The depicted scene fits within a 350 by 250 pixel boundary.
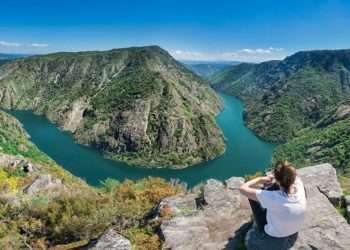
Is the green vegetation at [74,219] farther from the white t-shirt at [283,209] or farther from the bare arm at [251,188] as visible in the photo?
the white t-shirt at [283,209]

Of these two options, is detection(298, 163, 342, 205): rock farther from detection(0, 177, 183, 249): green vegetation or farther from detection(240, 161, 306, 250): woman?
detection(0, 177, 183, 249): green vegetation

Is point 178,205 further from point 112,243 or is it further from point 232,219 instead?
point 112,243

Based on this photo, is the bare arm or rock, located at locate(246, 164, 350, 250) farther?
rock, located at locate(246, 164, 350, 250)

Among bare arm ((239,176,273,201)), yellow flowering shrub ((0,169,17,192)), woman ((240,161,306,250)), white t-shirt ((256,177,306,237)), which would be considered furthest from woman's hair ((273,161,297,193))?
yellow flowering shrub ((0,169,17,192))

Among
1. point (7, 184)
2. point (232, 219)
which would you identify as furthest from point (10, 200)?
point (232, 219)

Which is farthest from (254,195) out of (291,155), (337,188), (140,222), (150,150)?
(150,150)
